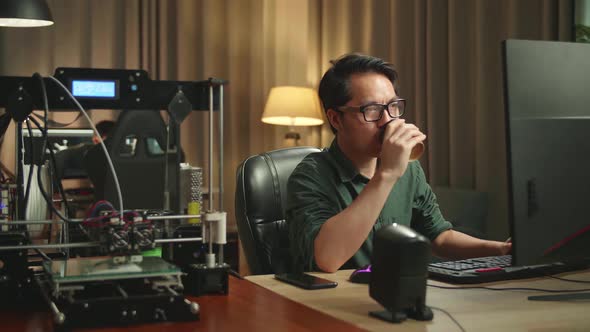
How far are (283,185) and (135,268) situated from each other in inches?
38.5

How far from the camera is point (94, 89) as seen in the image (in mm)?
1272

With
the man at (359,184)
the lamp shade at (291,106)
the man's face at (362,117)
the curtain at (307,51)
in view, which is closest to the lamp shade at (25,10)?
the curtain at (307,51)

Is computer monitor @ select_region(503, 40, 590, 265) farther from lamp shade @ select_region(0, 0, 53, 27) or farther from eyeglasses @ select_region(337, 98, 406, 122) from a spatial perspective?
lamp shade @ select_region(0, 0, 53, 27)

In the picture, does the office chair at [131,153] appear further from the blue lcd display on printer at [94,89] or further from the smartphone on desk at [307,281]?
the blue lcd display on printer at [94,89]

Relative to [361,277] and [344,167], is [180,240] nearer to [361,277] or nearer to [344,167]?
[361,277]

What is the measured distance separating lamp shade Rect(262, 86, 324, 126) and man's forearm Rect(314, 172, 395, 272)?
296cm

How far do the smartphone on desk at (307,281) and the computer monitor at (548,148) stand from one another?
0.38m

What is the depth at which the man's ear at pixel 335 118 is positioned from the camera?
188 cm

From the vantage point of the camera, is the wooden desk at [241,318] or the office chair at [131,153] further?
the office chair at [131,153]

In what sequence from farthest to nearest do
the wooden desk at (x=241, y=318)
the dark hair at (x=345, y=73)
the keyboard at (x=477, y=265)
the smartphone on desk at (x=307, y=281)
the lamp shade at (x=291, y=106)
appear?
the lamp shade at (x=291, y=106) → the dark hair at (x=345, y=73) → the keyboard at (x=477, y=265) → the smartphone on desk at (x=307, y=281) → the wooden desk at (x=241, y=318)

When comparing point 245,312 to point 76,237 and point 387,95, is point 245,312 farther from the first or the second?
point 387,95

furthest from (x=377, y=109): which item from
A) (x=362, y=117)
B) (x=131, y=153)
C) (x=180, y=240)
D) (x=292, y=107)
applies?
(x=292, y=107)

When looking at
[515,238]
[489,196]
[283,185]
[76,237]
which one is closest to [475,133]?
[489,196]

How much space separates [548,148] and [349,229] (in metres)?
0.53
